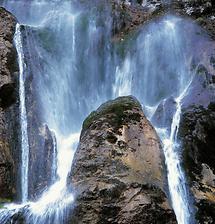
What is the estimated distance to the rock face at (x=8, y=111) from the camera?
10.4m

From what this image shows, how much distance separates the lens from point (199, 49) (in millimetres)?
13492

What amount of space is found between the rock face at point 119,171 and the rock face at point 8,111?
1979mm

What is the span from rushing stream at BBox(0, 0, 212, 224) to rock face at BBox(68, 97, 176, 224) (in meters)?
1.34

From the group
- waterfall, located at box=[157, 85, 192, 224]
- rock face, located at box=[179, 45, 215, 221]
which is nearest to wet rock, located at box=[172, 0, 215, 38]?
rock face, located at box=[179, 45, 215, 221]

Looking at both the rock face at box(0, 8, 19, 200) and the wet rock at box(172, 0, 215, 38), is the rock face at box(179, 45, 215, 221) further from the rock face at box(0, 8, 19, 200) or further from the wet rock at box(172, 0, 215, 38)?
the rock face at box(0, 8, 19, 200)

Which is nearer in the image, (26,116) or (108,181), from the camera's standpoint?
(108,181)

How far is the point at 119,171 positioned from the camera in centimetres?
888

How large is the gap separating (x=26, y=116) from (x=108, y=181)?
389 cm

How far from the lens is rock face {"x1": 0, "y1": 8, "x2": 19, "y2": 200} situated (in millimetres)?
10445

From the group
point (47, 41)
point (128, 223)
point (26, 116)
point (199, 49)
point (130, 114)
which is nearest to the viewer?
point (128, 223)

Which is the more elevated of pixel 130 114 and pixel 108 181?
pixel 130 114

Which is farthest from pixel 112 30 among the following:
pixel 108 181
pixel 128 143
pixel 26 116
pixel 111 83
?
pixel 108 181

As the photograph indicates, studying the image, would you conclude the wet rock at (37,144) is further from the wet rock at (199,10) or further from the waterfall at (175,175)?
the wet rock at (199,10)

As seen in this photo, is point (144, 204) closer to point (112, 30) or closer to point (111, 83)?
point (111, 83)
